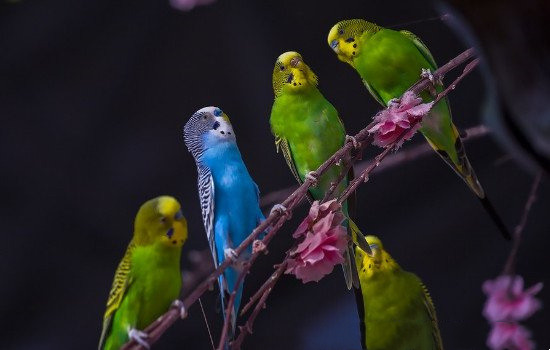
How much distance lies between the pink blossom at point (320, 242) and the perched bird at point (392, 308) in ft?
0.21

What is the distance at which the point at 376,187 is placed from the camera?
0.92 metres

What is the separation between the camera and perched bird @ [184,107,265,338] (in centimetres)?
88

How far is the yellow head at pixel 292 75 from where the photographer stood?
0.89 metres

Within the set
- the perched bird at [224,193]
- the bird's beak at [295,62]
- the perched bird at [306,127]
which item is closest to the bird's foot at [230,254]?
the perched bird at [224,193]

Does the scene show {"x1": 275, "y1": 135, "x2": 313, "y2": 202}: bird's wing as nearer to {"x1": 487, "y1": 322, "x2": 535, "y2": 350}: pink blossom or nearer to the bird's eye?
the bird's eye

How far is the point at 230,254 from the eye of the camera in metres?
0.85

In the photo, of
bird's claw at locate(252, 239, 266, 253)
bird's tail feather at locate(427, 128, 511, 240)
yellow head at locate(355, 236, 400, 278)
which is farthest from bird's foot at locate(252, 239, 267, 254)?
bird's tail feather at locate(427, 128, 511, 240)

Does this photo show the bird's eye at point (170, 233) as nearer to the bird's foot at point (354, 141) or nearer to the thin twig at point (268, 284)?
the thin twig at point (268, 284)

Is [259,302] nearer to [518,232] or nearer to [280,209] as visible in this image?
[280,209]

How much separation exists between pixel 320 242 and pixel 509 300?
0.80 ft

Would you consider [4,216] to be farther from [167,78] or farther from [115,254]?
[167,78]

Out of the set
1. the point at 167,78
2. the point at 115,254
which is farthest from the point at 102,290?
the point at 167,78

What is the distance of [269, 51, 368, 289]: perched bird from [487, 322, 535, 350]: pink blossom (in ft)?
0.54

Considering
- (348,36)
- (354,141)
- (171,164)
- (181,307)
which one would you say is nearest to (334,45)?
(348,36)
